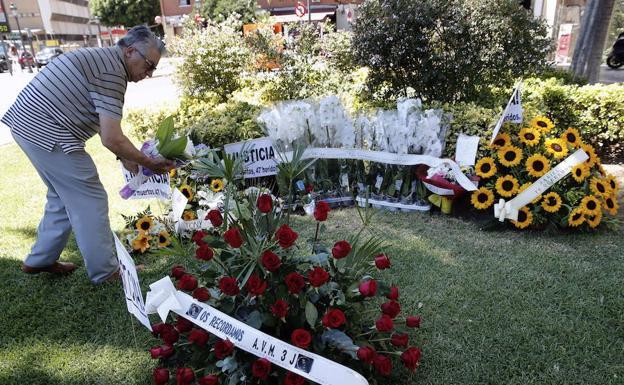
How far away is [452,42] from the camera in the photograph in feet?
17.2

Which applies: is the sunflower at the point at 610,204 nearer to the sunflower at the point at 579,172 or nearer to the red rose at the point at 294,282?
the sunflower at the point at 579,172

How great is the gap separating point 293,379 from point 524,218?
239 cm

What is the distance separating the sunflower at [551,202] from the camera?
10.7 feet

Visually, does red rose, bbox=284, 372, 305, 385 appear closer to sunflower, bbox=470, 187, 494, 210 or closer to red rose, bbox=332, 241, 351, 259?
red rose, bbox=332, 241, 351, 259

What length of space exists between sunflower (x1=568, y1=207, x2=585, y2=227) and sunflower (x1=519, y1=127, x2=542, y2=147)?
0.60 meters

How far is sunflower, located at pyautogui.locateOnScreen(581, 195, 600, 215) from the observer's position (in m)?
3.23

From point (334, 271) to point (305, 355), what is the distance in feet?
1.30

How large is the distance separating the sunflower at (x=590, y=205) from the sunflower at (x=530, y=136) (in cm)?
56

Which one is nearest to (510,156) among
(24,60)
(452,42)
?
(452,42)

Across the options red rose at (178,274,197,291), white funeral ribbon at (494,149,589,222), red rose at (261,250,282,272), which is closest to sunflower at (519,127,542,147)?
white funeral ribbon at (494,149,589,222)

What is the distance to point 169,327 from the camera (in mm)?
2021

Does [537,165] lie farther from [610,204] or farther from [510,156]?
[610,204]

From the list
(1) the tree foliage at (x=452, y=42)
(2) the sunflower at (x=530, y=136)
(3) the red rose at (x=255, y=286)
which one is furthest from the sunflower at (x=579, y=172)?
(3) the red rose at (x=255, y=286)

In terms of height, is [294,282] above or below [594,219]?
above
